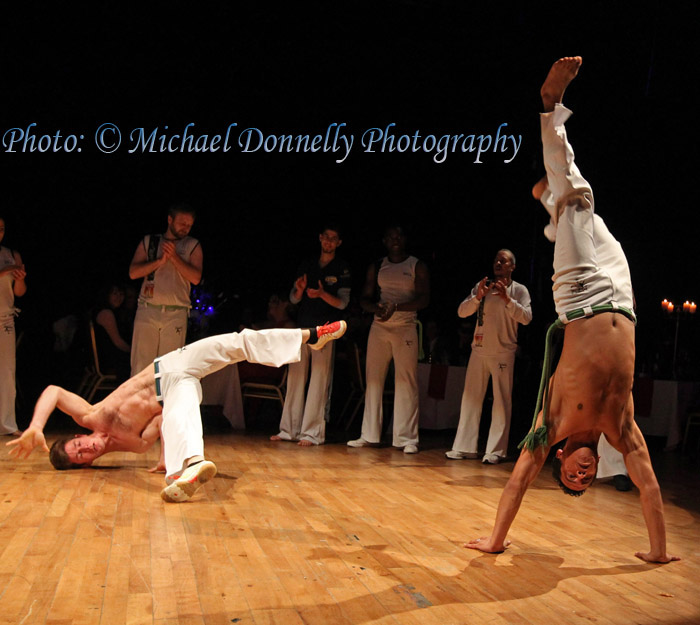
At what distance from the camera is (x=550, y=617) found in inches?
83.1

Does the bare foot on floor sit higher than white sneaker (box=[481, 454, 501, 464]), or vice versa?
the bare foot on floor

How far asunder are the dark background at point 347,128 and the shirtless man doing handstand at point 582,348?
4631 mm

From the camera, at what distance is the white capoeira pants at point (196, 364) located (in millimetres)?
3303

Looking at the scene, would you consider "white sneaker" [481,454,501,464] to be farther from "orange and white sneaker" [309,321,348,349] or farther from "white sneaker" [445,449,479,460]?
"orange and white sneaker" [309,321,348,349]

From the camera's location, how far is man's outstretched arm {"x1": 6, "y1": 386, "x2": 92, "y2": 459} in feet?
11.0

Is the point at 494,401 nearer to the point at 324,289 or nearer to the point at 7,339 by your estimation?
the point at 324,289

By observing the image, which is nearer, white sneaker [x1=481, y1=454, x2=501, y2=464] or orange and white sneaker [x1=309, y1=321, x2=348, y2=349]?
orange and white sneaker [x1=309, y1=321, x2=348, y2=349]

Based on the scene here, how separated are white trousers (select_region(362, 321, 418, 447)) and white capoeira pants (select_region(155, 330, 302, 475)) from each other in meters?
2.02

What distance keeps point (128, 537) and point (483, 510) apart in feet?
5.76

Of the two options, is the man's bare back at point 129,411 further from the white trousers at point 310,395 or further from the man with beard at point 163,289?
the white trousers at point 310,395


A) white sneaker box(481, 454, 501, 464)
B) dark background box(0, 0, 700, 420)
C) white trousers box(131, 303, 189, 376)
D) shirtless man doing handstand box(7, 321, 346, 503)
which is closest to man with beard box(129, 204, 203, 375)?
white trousers box(131, 303, 189, 376)

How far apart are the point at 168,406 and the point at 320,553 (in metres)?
1.17

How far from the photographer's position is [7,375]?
5.28 meters

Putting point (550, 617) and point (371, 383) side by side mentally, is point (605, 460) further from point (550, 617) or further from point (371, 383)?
point (550, 617)
